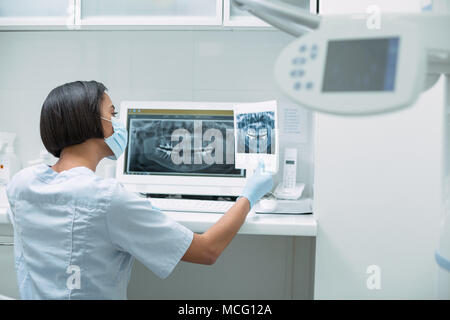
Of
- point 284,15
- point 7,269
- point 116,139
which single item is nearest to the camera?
point 284,15

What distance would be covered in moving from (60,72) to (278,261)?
1.38m

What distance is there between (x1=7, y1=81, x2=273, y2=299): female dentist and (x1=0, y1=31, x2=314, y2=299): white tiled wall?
0.85 metres

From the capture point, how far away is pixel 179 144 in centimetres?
161

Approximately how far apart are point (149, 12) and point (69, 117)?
2.40ft

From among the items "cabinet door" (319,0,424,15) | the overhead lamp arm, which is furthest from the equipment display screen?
"cabinet door" (319,0,424,15)

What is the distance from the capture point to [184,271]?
73.2 inches

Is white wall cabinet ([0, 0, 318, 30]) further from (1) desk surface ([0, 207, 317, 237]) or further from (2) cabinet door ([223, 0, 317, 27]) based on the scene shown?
(1) desk surface ([0, 207, 317, 237])

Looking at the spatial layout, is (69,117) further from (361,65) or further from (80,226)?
(361,65)

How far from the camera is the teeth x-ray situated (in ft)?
5.18

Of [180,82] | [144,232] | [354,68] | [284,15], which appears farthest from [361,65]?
[180,82]

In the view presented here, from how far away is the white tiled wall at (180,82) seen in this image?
1755mm

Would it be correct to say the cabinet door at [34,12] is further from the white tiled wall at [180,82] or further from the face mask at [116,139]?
the face mask at [116,139]

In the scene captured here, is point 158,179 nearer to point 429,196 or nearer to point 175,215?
point 175,215

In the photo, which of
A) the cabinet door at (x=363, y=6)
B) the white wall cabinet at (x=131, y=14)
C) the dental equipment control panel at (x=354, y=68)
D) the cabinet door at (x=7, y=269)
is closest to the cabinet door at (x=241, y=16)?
the white wall cabinet at (x=131, y=14)
